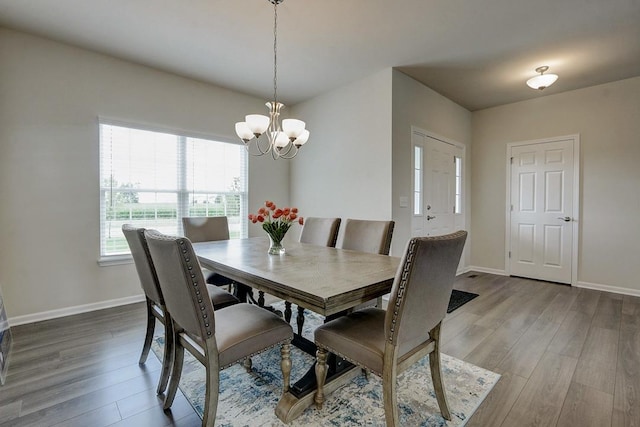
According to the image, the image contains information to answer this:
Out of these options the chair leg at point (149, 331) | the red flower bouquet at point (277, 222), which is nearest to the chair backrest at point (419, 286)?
the red flower bouquet at point (277, 222)

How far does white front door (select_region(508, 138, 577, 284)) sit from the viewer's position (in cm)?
412

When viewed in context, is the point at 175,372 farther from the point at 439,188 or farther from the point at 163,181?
the point at 439,188

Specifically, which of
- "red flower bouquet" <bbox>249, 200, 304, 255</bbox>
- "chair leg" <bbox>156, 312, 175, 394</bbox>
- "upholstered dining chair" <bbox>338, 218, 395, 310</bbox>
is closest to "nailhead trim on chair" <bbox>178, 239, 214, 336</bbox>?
"chair leg" <bbox>156, 312, 175, 394</bbox>

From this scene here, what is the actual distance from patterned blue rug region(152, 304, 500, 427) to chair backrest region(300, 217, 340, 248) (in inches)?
42.3

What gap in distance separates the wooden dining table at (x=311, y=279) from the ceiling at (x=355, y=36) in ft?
6.59

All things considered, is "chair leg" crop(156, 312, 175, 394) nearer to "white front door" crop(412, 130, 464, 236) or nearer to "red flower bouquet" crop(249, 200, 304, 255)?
"red flower bouquet" crop(249, 200, 304, 255)

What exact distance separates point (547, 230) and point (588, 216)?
0.49 m

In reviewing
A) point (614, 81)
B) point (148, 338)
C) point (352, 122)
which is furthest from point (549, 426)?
point (614, 81)

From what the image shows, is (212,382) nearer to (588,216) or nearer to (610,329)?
(610,329)

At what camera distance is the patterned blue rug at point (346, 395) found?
59.7 inches

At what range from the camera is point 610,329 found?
262 cm

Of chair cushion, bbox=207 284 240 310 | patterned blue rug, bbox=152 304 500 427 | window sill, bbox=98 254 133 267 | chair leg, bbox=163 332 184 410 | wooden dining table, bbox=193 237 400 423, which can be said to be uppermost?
wooden dining table, bbox=193 237 400 423

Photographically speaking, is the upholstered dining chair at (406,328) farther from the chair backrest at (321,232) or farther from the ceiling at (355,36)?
the ceiling at (355,36)

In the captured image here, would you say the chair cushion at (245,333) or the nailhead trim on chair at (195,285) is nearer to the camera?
the nailhead trim on chair at (195,285)
